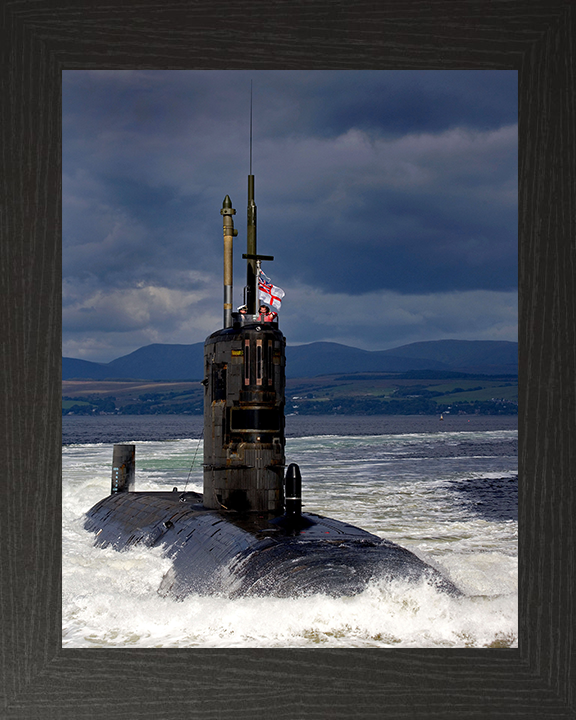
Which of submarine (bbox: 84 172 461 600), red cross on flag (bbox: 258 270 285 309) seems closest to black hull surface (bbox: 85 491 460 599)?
submarine (bbox: 84 172 461 600)

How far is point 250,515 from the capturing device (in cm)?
1231

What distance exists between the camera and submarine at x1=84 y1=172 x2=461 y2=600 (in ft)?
30.1

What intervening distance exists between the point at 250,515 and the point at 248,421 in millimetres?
1549

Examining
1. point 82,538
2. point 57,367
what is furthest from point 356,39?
point 82,538

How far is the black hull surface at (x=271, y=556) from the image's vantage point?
890 centimetres

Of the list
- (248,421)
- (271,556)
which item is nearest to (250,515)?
(248,421)

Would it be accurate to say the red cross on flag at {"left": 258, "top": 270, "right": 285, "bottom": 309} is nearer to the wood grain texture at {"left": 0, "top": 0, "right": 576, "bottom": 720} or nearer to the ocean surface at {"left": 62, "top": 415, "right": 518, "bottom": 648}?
the ocean surface at {"left": 62, "top": 415, "right": 518, "bottom": 648}

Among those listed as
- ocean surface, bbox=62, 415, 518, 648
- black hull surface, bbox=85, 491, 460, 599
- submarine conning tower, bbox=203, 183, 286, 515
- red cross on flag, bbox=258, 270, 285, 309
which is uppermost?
red cross on flag, bbox=258, 270, 285, 309

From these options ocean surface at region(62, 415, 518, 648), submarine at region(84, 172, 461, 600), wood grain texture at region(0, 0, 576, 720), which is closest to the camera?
wood grain texture at region(0, 0, 576, 720)

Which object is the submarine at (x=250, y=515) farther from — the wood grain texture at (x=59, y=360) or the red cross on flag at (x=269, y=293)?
the wood grain texture at (x=59, y=360)

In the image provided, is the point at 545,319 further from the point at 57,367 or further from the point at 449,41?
the point at 57,367

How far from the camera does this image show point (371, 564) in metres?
9.14

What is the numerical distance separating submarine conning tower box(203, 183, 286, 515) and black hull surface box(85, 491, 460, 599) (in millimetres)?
456

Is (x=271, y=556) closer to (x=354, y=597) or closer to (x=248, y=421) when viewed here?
(x=354, y=597)
